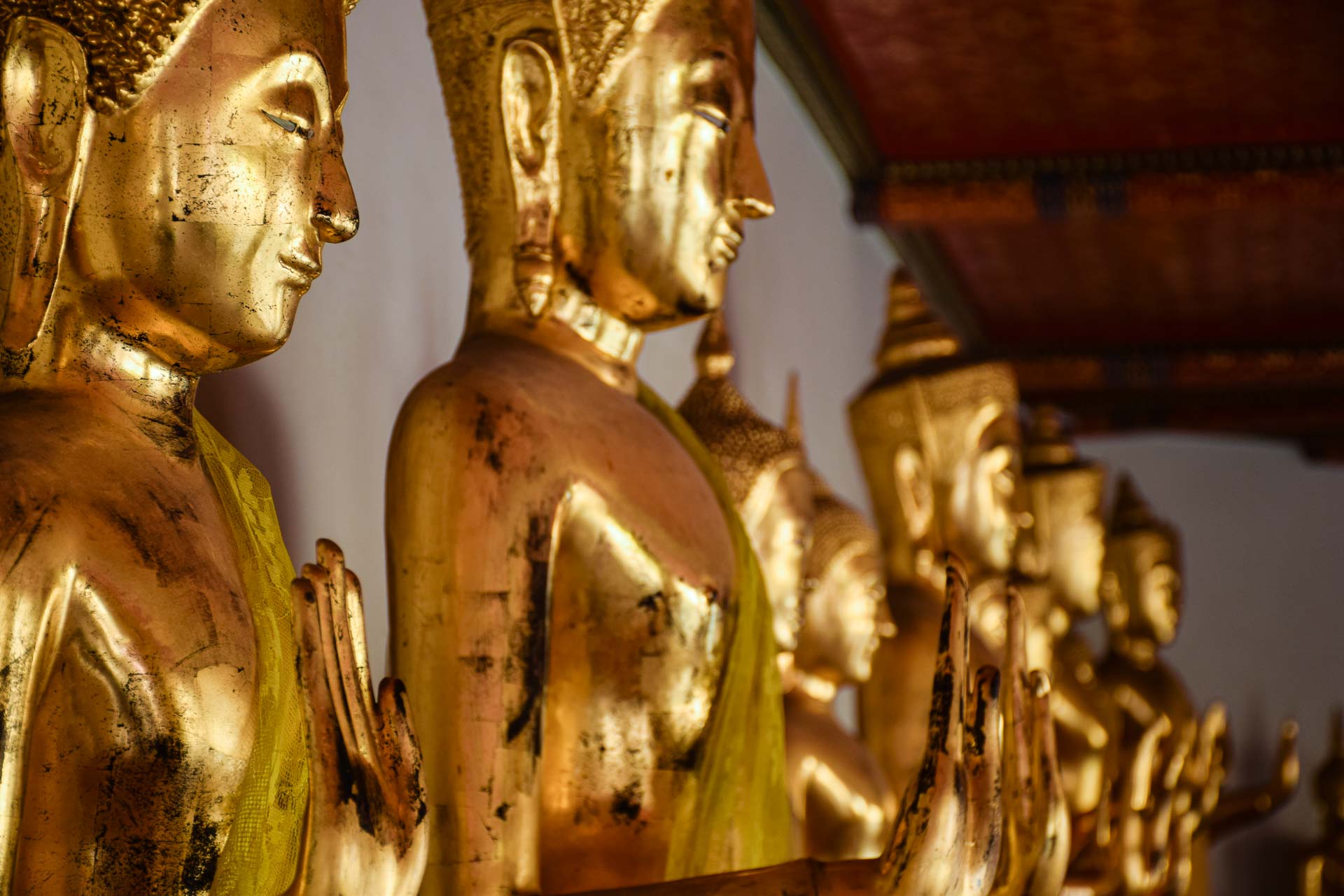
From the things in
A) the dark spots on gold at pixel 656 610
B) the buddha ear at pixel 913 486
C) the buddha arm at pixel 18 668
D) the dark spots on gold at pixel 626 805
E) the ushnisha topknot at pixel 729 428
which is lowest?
the buddha arm at pixel 18 668

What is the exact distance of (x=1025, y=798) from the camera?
1.49m

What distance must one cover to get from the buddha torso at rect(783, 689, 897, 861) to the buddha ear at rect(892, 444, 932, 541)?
0.72m

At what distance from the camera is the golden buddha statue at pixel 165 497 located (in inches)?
34.1

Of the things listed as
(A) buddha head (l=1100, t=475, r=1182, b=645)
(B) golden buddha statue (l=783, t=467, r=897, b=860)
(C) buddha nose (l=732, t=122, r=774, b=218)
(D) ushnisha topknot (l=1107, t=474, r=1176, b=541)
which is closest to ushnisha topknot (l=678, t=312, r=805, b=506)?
(B) golden buddha statue (l=783, t=467, r=897, b=860)

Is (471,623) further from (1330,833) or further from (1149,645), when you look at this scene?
(1330,833)

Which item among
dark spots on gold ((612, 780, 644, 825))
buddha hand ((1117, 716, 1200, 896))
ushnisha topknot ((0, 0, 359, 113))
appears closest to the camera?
ushnisha topknot ((0, 0, 359, 113))

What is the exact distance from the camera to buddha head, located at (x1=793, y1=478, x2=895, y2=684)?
2266 mm

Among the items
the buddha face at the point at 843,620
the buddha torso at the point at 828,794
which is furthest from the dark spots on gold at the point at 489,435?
the buddha face at the point at 843,620

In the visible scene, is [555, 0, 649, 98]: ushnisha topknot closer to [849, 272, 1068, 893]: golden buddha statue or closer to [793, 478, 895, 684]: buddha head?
[793, 478, 895, 684]: buddha head

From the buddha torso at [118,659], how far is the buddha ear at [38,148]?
0.05 metres

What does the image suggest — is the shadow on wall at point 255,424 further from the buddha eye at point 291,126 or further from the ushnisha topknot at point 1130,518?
the ushnisha topknot at point 1130,518

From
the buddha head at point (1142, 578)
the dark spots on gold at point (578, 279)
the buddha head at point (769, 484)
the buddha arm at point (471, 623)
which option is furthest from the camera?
the buddha head at point (1142, 578)

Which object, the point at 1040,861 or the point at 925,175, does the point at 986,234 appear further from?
the point at 1040,861

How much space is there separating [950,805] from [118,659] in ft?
1.71
